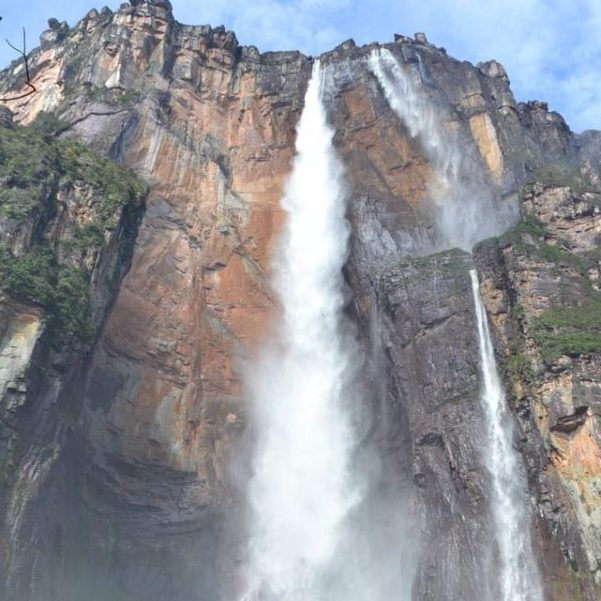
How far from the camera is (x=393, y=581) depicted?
25.6m

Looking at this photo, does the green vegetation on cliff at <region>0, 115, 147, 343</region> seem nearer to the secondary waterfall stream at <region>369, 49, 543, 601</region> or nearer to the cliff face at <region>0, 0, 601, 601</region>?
the cliff face at <region>0, 0, 601, 601</region>

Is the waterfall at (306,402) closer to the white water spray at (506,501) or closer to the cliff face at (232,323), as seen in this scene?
the cliff face at (232,323)

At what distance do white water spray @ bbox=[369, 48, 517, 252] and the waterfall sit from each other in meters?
4.14

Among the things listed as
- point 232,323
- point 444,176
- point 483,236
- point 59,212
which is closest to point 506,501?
point 232,323

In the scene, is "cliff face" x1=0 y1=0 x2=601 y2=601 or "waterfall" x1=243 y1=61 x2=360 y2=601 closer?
"cliff face" x1=0 y1=0 x2=601 y2=601

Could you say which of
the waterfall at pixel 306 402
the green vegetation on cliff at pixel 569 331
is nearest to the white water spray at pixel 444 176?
the waterfall at pixel 306 402

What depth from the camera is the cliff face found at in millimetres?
21203

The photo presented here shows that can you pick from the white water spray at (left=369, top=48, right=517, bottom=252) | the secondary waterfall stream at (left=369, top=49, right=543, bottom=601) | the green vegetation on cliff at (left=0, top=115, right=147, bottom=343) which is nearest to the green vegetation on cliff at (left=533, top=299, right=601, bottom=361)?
the secondary waterfall stream at (left=369, top=49, right=543, bottom=601)

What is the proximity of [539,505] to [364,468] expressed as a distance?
8.28m

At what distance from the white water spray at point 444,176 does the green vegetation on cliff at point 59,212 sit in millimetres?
14208

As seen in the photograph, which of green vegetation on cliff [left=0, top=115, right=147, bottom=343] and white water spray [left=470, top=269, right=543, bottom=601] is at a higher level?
green vegetation on cliff [left=0, top=115, right=147, bottom=343]

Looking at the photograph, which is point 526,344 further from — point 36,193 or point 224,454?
point 36,193

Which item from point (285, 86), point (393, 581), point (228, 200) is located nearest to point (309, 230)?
point (228, 200)

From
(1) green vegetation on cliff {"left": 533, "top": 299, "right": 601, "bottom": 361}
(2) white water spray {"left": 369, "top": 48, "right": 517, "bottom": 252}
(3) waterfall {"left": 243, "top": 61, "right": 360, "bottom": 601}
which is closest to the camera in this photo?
(1) green vegetation on cliff {"left": 533, "top": 299, "right": 601, "bottom": 361}
